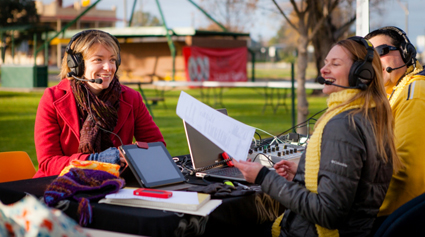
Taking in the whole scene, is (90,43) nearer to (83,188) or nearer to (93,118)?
(93,118)

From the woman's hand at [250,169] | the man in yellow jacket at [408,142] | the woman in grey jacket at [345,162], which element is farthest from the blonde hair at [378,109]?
the woman's hand at [250,169]

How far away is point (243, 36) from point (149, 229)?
76.6 ft

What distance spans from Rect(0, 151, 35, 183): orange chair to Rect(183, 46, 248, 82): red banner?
67.5 ft

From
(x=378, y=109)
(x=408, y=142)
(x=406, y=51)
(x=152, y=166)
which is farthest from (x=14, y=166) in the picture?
(x=406, y=51)

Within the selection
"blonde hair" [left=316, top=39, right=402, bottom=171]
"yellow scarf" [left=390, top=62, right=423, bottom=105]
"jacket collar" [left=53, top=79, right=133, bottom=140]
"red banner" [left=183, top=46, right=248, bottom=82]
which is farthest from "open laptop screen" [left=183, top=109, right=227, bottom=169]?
"red banner" [left=183, top=46, right=248, bottom=82]

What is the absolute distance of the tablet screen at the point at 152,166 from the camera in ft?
7.48

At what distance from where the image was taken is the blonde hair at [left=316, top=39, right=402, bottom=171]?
1971 mm

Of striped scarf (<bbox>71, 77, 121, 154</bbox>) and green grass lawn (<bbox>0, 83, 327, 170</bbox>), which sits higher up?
striped scarf (<bbox>71, 77, 121, 154</bbox>)

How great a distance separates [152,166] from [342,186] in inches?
39.8

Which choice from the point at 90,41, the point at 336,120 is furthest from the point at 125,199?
the point at 90,41

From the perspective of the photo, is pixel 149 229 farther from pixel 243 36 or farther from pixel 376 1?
pixel 243 36

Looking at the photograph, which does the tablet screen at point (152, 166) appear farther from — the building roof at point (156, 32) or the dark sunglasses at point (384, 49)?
the building roof at point (156, 32)

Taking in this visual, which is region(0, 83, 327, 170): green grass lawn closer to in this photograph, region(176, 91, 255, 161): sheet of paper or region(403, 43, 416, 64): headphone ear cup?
region(403, 43, 416, 64): headphone ear cup

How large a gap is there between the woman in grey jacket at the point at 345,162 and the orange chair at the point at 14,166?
6.33 ft
